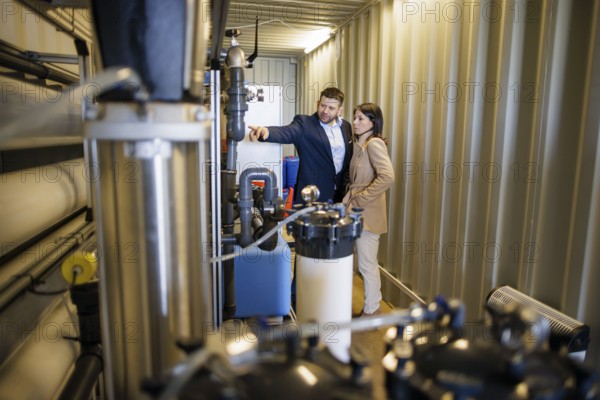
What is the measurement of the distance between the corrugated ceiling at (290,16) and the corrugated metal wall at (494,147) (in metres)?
0.52

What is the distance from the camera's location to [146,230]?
0.68 meters

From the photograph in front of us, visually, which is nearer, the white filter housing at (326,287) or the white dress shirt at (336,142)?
the white filter housing at (326,287)

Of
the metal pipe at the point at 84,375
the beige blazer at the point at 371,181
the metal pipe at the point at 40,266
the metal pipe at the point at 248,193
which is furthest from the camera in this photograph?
the beige blazer at the point at 371,181

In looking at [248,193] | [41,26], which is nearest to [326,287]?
[248,193]

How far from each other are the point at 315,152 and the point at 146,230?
2.34 meters

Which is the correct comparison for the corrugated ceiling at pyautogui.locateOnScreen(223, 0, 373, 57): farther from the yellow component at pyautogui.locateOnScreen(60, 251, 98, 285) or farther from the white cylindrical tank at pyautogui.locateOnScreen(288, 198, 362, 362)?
the yellow component at pyautogui.locateOnScreen(60, 251, 98, 285)

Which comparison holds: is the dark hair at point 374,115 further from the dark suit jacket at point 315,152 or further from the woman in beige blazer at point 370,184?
the dark suit jacket at point 315,152

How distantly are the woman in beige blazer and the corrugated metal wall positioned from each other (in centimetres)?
32

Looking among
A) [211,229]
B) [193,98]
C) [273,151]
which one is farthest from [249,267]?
[193,98]

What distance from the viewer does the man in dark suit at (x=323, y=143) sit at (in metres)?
2.87

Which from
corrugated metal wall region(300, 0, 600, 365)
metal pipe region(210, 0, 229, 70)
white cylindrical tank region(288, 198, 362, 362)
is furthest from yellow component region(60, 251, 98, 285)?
corrugated metal wall region(300, 0, 600, 365)

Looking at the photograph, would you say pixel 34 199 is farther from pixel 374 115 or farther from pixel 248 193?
pixel 374 115

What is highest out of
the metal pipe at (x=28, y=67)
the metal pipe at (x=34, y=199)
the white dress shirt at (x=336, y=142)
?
the metal pipe at (x=28, y=67)

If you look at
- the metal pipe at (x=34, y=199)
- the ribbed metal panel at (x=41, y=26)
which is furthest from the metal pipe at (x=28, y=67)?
the metal pipe at (x=34, y=199)
